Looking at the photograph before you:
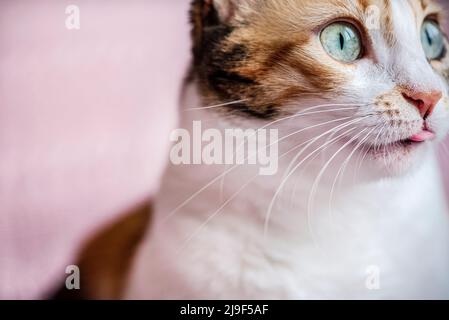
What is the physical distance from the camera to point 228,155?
768 mm

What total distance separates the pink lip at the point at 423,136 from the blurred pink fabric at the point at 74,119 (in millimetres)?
389

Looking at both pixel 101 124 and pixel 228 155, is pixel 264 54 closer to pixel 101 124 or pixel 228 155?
pixel 228 155

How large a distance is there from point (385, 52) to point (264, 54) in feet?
0.49

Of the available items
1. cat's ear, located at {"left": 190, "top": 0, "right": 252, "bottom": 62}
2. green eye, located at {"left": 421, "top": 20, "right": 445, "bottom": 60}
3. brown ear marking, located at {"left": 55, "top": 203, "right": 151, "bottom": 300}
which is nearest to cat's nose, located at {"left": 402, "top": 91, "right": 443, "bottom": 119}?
green eye, located at {"left": 421, "top": 20, "right": 445, "bottom": 60}

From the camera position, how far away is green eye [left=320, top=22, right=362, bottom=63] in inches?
26.8

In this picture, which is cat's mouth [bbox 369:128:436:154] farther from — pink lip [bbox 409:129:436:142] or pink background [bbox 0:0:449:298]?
pink background [bbox 0:0:449:298]

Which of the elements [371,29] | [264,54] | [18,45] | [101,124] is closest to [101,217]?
[101,124]

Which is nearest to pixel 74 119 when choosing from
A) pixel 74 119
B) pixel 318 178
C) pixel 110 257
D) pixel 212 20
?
pixel 74 119

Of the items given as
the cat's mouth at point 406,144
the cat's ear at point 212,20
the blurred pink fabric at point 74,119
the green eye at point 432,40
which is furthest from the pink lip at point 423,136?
the blurred pink fabric at point 74,119

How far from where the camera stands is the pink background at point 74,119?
0.90m

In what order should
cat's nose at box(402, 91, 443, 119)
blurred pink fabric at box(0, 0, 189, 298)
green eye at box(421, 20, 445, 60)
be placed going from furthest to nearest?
blurred pink fabric at box(0, 0, 189, 298)
green eye at box(421, 20, 445, 60)
cat's nose at box(402, 91, 443, 119)

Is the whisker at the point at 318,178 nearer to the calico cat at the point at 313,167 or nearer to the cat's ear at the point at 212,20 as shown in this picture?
the calico cat at the point at 313,167

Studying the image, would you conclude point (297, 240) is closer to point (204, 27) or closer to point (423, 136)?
point (423, 136)

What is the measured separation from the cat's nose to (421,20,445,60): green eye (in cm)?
11
